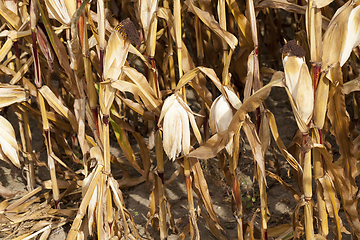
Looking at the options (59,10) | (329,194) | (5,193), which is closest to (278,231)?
(329,194)

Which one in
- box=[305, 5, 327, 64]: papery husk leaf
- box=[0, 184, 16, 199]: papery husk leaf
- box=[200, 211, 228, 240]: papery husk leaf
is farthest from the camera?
box=[0, 184, 16, 199]: papery husk leaf

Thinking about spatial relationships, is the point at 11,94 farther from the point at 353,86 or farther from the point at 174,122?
the point at 353,86

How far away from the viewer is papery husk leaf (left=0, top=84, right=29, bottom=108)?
1062 millimetres

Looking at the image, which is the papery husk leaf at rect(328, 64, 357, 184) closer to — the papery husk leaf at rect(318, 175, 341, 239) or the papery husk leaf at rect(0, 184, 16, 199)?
the papery husk leaf at rect(318, 175, 341, 239)

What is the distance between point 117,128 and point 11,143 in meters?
0.32

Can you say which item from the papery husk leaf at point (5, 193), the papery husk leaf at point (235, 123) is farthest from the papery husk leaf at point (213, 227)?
the papery husk leaf at point (5, 193)

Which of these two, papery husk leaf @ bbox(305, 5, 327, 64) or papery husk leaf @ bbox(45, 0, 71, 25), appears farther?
papery husk leaf @ bbox(45, 0, 71, 25)

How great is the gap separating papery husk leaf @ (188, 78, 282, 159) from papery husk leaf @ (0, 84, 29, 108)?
570 mm

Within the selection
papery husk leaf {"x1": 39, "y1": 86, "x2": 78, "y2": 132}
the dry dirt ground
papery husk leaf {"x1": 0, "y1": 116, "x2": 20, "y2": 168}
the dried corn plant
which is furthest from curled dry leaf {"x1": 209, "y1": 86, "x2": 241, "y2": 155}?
papery husk leaf {"x1": 0, "y1": 116, "x2": 20, "y2": 168}

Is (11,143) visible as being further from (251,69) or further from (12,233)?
(251,69)

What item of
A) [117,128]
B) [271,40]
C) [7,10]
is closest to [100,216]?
[117,128]

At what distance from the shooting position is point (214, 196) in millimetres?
1376

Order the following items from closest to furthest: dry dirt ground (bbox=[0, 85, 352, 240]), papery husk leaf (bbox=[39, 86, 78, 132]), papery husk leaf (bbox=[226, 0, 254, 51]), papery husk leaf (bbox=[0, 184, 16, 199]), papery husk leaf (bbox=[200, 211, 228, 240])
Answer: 1. papery husk leaf (bbox=[226, 0, 254, 51])
2. papery husk leaf (bbox=[39, 86, 78, 132])
3. papery husk leaf (bbox=[200, 211, 228, 240])
4. dry dirt ground (bbox=[0, 85, 352, 240])
5. papery husk leaf (bbox=[0, 184, 16, 199])

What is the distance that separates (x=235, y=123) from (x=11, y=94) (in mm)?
689
